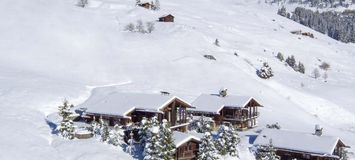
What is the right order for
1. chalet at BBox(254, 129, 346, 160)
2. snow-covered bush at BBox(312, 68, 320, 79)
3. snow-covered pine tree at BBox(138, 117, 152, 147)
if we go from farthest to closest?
Answer: snow-covered bush at BBox(312, 68, 320, 79) < chalet at BBox(254, 129, 346, 160) < snow-covered pine tree at BBox(138, 117, 152, 147)

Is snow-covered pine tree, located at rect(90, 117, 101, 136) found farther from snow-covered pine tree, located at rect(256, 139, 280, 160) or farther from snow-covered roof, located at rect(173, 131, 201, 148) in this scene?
snow-covered pine tree, located at rect(256, 139, 280, 160)

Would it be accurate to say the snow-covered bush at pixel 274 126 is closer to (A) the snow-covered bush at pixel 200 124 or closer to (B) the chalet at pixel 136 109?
(A) the snow-covered bush at pixel 200 124

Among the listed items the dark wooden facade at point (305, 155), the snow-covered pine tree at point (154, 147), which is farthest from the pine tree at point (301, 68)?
the snow-covered pine tree at point (154, 147)

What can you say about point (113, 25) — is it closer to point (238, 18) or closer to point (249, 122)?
point (249, 122)

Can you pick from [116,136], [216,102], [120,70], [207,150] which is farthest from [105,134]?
[120,70]

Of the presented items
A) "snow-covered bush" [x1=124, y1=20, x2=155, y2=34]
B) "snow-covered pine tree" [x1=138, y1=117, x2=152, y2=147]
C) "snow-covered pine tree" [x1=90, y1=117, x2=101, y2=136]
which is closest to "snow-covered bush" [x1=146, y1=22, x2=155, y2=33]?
"snow-covered bush" [x1=124, y1=20, x2=155, y2=34]

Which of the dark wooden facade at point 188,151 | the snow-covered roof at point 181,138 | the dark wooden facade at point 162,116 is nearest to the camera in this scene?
the snow-covered roof at point 181,138
